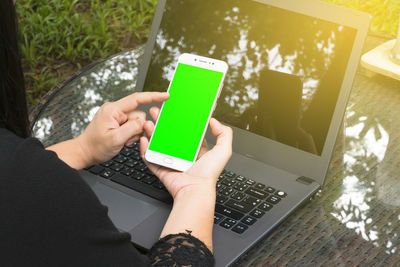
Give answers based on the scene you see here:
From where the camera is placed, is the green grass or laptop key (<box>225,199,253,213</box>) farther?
the green grass

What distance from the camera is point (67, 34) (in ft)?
9.34

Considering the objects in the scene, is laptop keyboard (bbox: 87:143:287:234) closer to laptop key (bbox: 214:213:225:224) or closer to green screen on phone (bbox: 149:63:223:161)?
laptop key (bbox: 214:213:225:224)

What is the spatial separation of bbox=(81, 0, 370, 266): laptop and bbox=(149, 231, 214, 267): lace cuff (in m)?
0.13

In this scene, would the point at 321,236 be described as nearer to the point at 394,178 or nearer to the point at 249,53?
the point at 394,178

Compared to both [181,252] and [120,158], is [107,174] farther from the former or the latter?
[181,252]

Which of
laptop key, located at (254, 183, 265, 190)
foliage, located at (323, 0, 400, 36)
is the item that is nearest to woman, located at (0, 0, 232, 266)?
laptop key, located at (254, 183, 265, 190)

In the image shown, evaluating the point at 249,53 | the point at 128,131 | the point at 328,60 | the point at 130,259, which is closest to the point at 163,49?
the point at 249,53

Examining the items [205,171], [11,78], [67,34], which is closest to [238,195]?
[205,171]

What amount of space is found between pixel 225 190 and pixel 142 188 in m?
0.20

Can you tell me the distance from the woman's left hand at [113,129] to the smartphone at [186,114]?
40 mm

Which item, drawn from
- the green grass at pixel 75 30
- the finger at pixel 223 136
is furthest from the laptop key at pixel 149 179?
the green grass at pixel 75 30

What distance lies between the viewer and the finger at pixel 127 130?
1.19 m

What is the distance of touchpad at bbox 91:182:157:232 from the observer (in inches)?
45.6

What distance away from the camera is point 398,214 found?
4.03ft
